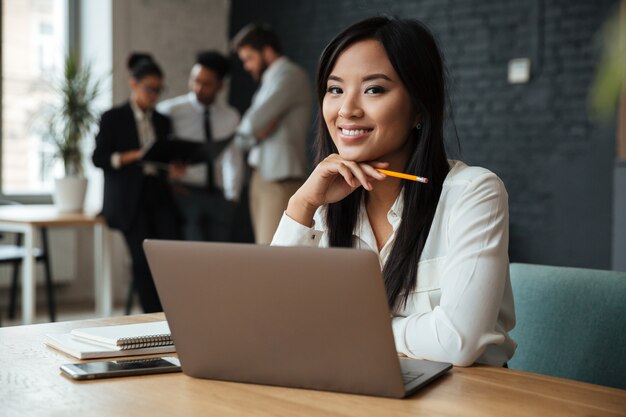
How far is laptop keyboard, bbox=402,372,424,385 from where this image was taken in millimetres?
1010

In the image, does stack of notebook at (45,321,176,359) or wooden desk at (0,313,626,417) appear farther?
stack of notebook at (45,321,176,359)

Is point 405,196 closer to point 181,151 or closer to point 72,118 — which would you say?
point 181,151

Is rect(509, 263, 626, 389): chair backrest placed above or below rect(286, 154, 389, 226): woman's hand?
below

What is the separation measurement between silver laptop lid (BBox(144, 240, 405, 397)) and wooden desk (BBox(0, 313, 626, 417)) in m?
0.02

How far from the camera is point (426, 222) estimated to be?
1464 millimetres

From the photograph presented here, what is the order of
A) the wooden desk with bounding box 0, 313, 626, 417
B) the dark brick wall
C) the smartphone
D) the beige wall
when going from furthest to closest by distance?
the beige wall < the dark brick wall < the smartphone < the wooden desk with bounding box 0, 313, 626, 417

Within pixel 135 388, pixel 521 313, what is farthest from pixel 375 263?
pixel 521 313

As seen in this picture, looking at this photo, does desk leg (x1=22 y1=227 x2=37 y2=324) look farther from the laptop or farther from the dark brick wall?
the laptop

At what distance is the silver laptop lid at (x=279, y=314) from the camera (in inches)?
36.7

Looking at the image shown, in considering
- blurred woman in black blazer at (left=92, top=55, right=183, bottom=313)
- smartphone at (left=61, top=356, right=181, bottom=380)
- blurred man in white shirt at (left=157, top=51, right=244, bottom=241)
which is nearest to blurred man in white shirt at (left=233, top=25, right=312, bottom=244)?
blurred man in white shirt at (left=157, top=51, right=244, bottom=241)

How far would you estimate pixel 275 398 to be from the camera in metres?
0.97

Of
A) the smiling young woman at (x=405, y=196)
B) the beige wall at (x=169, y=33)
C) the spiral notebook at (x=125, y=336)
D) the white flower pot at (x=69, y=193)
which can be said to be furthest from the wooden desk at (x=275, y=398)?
the beige wall at (x=169, y=33)

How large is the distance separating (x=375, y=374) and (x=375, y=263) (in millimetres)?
147

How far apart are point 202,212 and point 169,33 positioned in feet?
7.23
